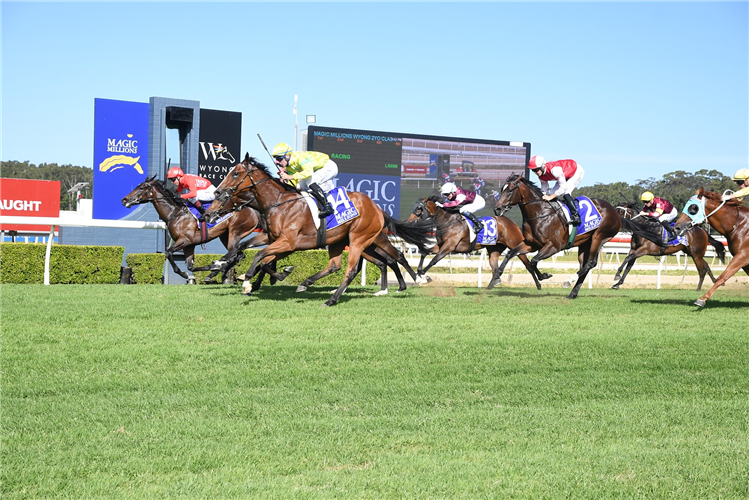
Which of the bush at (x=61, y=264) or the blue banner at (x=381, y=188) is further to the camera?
the blue banner at (x=381, y=188)

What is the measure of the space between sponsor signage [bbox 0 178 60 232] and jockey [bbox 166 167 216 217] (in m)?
16.3

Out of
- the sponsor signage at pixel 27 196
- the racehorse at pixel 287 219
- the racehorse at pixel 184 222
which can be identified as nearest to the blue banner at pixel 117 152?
the racehorse at pixel 184 222

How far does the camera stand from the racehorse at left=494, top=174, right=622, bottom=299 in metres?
9.96

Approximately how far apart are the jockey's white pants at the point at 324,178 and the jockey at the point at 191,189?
8.99ft

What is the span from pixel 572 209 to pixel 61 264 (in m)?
8.13

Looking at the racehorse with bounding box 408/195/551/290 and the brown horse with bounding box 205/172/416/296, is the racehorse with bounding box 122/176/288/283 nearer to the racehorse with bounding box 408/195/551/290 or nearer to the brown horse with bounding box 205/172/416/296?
the brown horse with bounding box 205/172/416/296

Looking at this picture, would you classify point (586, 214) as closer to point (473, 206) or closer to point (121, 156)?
point (473, 206)

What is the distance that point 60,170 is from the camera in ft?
292

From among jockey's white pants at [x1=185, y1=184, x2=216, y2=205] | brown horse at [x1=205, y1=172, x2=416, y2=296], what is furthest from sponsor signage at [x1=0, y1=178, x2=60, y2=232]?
brown horse at [x1=205, y1=172, x2=416, y2=296]

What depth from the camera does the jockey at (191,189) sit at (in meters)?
10.9

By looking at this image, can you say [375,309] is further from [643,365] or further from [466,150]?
[466,150]

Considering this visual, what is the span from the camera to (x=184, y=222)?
10.9 meters

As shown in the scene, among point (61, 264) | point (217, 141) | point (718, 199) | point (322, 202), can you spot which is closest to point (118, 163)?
point (217, 141)

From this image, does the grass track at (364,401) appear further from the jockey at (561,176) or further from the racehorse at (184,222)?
the racehorse at (184,222)
